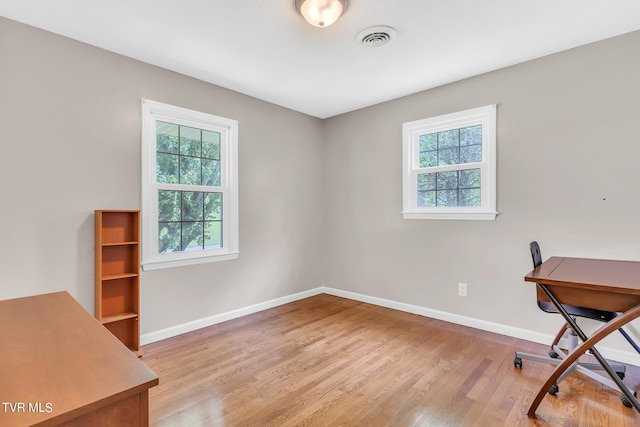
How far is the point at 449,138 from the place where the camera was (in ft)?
11.3

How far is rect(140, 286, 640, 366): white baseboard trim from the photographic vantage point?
2.49 meters

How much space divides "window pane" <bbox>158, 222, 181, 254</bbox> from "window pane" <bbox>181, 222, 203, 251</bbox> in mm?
59

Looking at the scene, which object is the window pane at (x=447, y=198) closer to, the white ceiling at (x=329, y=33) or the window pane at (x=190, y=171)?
the white ceiling at (x=329, y=33)

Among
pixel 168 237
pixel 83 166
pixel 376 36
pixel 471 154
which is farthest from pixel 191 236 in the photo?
pixel 471 154

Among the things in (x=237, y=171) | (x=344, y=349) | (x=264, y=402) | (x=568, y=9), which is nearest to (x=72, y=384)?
(x=264, y=402)

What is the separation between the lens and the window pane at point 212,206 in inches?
132

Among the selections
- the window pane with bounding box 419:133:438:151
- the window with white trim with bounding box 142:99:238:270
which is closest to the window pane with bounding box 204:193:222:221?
the window with white trim with bounding box 142:99:238:270

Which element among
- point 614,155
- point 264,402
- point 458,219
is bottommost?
point 264,402

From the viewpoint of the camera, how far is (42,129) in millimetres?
2344

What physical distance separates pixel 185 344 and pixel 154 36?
8.34ft

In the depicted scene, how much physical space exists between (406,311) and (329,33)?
2.95m

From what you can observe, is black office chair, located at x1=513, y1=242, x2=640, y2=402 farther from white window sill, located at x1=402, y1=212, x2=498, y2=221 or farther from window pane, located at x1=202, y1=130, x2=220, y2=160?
window pane, located at x1=202, y1=130, x2=220, y2=160

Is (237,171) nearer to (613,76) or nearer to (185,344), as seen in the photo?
(185,344)

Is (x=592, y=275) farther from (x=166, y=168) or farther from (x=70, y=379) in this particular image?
(x=166, y=168)
